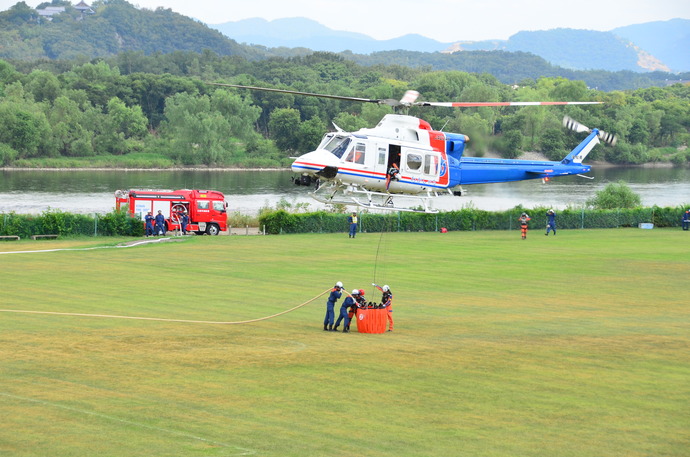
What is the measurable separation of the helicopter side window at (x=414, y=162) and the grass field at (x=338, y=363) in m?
4.60

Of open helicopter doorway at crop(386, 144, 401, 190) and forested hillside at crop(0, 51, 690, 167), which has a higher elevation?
forested hillside at crop(0, 51, 690, 167)

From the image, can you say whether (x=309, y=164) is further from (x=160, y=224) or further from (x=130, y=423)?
(x=160, y=224)

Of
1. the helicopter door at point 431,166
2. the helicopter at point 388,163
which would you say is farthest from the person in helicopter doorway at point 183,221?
the helicopter door at point 431,166

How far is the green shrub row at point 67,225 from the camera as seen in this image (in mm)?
49844

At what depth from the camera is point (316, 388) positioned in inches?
746

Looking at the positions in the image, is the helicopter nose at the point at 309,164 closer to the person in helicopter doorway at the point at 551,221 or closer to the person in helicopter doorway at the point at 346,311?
the person in helicopter doorway at the point at 346,311

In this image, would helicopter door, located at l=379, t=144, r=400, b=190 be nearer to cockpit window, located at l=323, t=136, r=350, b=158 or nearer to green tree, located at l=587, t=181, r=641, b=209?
A: cockpit window, located at l=323, t=136, r=350, b=158

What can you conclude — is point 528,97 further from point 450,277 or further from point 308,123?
point 450,277

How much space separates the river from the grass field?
38.9 metres

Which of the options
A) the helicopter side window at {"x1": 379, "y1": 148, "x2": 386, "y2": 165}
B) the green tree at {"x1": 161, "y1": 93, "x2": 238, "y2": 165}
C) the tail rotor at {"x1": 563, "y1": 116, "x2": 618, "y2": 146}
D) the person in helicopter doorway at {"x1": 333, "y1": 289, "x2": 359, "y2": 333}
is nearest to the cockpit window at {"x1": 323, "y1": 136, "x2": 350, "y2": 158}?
the helicopter side window at {"x1": 379, "y1": 148, "x2": 386, "y2": 165}

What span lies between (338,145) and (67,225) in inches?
1035

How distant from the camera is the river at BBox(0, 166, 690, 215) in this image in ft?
275

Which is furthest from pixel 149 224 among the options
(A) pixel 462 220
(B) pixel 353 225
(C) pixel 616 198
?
(C) pixel 616 198

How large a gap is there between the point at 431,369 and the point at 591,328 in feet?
26.6
